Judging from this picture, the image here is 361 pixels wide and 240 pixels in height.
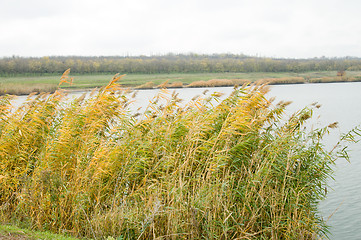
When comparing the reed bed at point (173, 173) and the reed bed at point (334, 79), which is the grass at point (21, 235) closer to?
the reed bed at point (173, 173)

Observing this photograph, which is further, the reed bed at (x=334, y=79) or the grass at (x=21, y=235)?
the reed bed at (x=334, y=79)

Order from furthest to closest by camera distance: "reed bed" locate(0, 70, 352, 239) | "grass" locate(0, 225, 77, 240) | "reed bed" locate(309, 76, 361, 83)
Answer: "reed bed" locate(309, 76, 361, 83)
"reed bed" locate(0, 70, 352, 239)
"grass" locate(0, 225, 77, 240)

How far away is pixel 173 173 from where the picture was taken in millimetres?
7586

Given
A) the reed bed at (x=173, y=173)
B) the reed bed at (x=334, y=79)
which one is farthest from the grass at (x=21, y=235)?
the reed bed at (x=334, y=79)

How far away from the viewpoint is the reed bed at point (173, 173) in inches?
282

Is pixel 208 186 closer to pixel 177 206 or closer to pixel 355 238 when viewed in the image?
pixel 177 206

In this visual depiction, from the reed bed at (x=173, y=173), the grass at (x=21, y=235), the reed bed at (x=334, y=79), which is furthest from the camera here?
the reed bed at (x=334, y=79)

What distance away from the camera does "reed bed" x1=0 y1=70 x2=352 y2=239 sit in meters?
7.16

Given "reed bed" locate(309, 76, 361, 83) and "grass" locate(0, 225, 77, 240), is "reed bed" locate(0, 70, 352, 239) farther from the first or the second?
"reed bed" locate(309, 76, 361, 83)

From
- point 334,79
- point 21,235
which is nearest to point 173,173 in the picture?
point 21,235

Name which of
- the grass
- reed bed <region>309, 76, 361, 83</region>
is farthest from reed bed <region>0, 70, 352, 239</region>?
reed bed <region>309, 76, 361, 83</region>

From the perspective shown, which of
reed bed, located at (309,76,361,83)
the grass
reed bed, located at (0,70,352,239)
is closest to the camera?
the grass

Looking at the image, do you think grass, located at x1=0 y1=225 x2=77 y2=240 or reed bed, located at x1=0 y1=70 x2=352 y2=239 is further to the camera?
reed bed, located at x1=0 y1=70 x2=352 y2=239

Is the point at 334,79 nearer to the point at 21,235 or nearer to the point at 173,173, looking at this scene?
the point at 173,173
